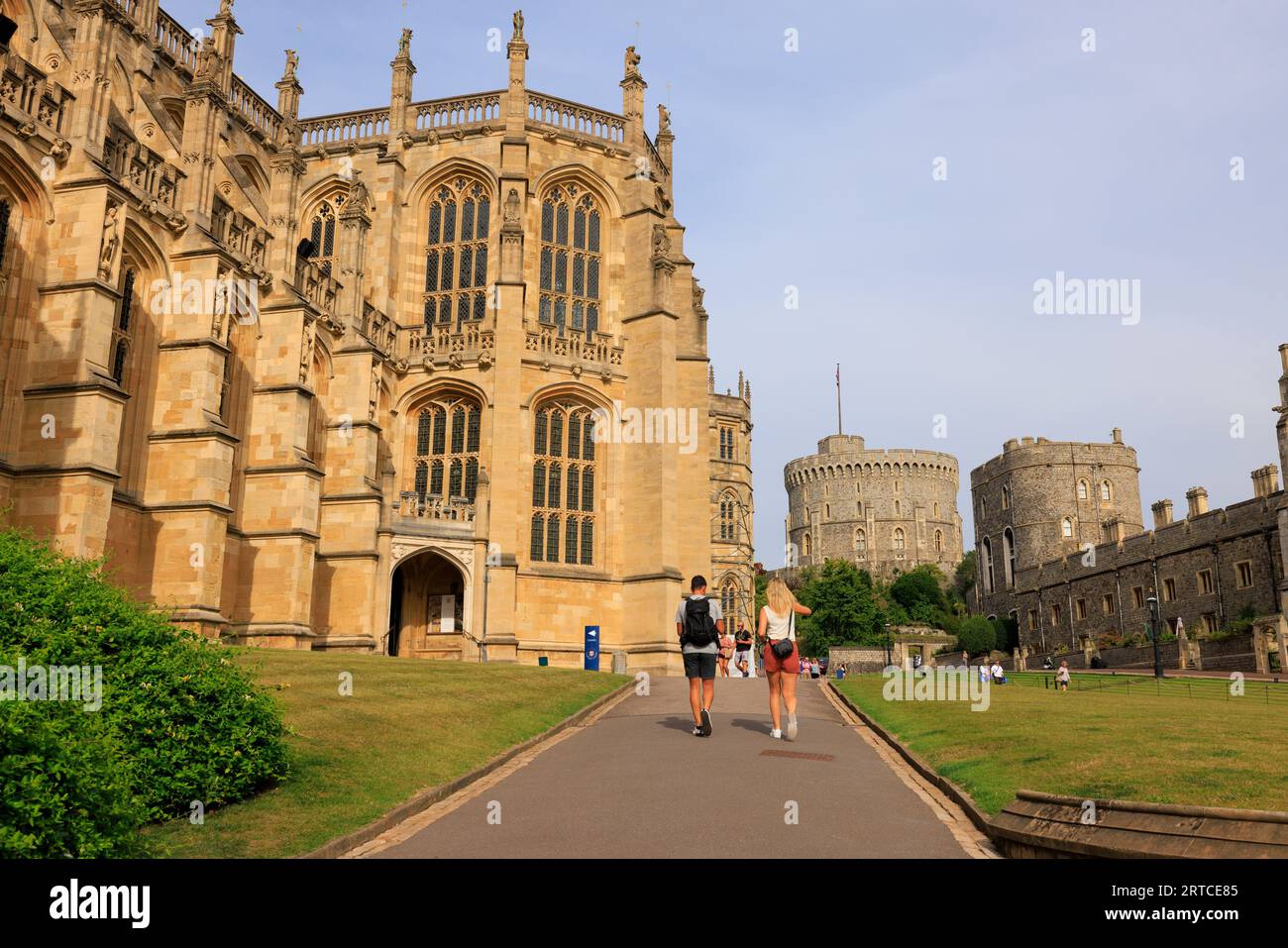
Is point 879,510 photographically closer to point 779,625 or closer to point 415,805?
point 779,625

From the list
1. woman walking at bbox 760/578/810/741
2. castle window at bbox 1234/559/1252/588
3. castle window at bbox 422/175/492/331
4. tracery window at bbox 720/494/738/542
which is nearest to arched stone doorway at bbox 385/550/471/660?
castle window at bbox 422/175/492/331

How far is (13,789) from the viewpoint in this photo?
5.43 metres

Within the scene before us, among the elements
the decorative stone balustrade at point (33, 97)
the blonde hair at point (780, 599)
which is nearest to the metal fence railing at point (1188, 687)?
the blonde hair at point (780, 599)

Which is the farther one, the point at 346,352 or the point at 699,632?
the point at 346,352

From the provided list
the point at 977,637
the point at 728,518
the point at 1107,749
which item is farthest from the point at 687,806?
the point at 977,637

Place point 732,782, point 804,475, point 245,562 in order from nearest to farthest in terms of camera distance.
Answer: point 732,782, point 245,562, point 804,475

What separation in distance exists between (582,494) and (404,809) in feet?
90.7

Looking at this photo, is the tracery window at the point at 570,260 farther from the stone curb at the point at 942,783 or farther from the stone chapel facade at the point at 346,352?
the stone curb at the point at 942,783

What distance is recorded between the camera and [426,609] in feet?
114

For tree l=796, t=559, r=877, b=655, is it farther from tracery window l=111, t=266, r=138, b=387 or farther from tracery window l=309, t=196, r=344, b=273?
tracery window l=111, t=266, r=138, b=387

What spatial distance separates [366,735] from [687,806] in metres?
4.96
